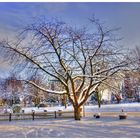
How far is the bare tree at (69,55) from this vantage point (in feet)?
29.5

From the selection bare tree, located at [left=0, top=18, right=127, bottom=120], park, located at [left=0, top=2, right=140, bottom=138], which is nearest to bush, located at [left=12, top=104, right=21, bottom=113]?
park, located at [left=0, top=2, right=140, bottom=138]

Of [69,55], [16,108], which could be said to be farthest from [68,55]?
[16,108]

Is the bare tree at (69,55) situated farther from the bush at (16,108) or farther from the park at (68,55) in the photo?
the bush at (16,108)

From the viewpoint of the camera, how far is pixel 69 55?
9523 mm

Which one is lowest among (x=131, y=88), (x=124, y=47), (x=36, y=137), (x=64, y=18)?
(x=36, y=137)

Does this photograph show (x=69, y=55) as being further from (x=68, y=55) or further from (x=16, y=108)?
(x=16, y=108)

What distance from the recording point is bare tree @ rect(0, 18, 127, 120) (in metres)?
8.99

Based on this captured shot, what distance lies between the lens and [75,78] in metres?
9.59

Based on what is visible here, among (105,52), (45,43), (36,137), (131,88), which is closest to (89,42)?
(105,52)

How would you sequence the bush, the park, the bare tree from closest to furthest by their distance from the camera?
the park
the bare tree
the bush

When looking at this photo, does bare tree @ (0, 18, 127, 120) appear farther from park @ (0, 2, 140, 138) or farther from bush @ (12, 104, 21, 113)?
bush @ (12, 104, 21, 113)

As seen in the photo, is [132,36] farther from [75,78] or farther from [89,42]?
[75,78]

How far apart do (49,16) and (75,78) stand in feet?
7.45

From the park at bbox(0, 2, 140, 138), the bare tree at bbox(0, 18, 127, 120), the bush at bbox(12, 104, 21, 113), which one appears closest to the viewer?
the park at bbox(0, 2, 140, 138)
